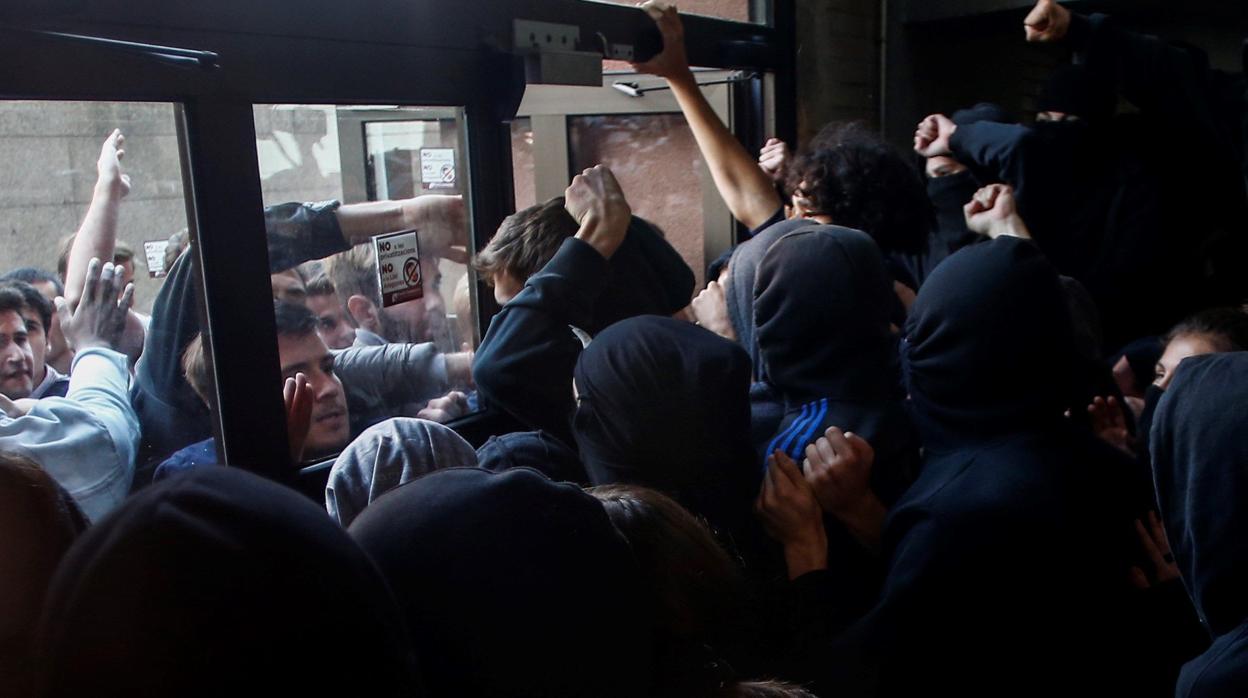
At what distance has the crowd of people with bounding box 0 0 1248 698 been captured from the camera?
2.17ft

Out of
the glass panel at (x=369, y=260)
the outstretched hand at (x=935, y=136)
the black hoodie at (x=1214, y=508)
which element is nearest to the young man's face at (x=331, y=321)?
the glass panel at (x=369, y=260)

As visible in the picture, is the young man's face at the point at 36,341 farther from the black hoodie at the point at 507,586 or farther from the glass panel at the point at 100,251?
the black hoodie at the point at 507,586

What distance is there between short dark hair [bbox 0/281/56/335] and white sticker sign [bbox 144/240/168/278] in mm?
148

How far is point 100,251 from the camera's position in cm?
146

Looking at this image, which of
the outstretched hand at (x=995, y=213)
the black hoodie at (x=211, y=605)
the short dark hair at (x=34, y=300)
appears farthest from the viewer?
the outstretched hand at (x=995, y=213)

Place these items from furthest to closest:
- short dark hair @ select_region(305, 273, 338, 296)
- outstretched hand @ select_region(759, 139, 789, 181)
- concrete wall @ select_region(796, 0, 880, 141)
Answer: concrete wall @ select_region(796, 0, 880, 141) < outstretched hand @ select_region(759, 139, 789, 181) < short dark hair @ select_region(305, 273, 338, 296)

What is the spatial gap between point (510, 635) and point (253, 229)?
943mm

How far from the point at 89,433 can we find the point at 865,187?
1.78 meters

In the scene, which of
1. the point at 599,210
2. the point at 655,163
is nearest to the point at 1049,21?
the point at 655,163

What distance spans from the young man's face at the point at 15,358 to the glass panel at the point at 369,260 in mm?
361

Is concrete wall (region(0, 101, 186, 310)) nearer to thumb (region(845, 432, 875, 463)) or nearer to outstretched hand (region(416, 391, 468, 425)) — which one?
outstretched hand (region(416, 391, 468, 425))

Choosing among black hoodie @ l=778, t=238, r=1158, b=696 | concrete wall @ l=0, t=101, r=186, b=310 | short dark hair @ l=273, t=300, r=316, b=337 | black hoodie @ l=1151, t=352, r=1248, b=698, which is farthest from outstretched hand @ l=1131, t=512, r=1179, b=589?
concrete wall @ l=0, t=101, r=186, b=310

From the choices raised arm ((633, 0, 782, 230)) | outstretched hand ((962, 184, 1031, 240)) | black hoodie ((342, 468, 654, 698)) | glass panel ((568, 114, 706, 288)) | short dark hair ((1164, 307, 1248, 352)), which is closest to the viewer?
black hoodie ((342, 468, 654, 698))

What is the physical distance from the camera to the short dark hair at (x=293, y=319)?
5.44 feet
